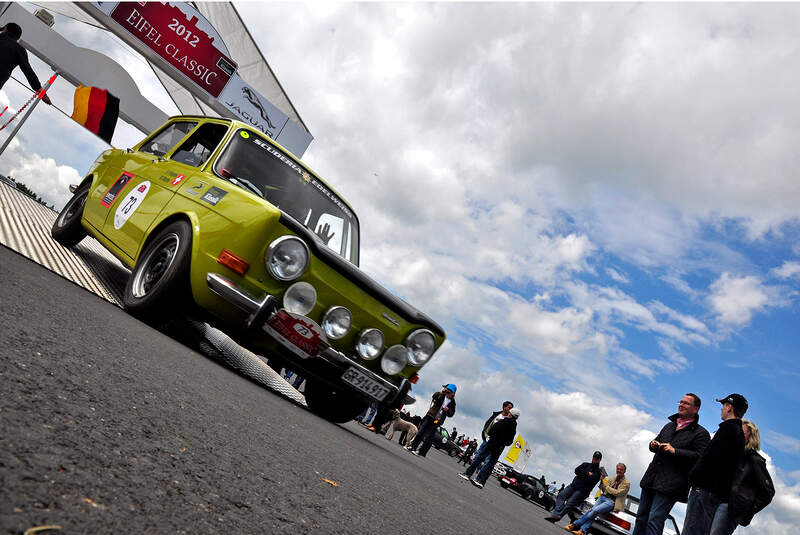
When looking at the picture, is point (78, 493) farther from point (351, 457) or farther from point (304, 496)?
point (351, 457)

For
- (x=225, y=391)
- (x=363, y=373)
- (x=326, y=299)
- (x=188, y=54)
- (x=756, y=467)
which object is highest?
(x=188, y=54)

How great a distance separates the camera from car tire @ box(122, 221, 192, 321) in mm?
3754

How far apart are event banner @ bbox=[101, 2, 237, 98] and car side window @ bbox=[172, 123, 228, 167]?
28.7 ft

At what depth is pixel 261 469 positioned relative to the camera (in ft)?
5.77

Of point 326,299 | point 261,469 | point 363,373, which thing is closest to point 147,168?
point 326,299

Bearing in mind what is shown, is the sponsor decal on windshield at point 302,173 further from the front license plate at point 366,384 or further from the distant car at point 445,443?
the distant car at point 445,443

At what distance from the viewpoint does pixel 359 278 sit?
156 inches

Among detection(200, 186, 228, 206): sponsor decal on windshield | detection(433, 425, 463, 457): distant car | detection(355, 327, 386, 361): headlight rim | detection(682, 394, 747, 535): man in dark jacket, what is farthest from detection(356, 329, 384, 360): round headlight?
detection(433, 425, 463, 457): distant car

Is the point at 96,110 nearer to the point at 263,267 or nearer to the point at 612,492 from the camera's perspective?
the point at 263,267

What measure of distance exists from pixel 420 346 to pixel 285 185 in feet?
5.58

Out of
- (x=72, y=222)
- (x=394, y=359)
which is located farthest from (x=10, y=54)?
(x=394, y=359)

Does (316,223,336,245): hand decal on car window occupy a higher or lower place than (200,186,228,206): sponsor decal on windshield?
higher

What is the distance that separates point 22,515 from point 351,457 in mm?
2278

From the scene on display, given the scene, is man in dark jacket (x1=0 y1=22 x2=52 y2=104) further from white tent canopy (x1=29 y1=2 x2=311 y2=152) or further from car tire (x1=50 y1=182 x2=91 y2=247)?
white tent canopy (x1=29 y1=2 x2=311 y2=152)
